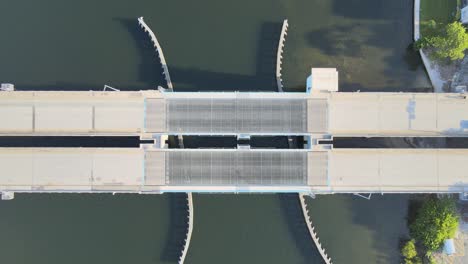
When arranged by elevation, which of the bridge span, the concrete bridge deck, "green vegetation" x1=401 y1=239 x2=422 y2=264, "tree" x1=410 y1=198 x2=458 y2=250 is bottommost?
"green vegetation" x1=401 y1=239 x2=422 y2=264

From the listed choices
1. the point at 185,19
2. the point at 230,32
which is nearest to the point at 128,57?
the point at 185,19

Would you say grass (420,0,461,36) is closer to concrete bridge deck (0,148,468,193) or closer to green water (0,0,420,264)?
green water (0,0,420,264)

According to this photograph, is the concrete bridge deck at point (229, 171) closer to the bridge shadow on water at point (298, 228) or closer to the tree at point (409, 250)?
the bridge shadow on water at point (298, 228)

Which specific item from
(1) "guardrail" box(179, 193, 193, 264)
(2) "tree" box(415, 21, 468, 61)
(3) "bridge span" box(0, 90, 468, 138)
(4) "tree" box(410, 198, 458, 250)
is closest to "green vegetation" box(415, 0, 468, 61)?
(2) "tree" box(415, 21, 468, 61)

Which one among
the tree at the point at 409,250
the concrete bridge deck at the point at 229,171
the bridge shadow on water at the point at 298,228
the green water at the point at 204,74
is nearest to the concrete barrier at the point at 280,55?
the green water at the point at 204,74

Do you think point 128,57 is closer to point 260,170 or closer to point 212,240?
point 260,170
